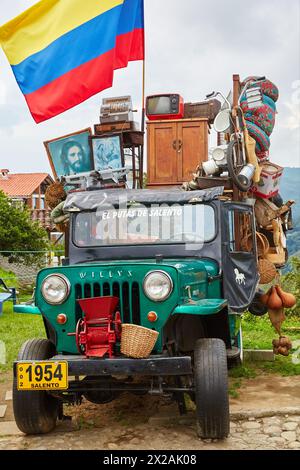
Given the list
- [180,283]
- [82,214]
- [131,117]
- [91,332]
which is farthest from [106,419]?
[131,117]

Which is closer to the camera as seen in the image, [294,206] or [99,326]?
[99,326]

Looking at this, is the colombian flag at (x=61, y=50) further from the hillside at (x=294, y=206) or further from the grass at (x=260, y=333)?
the grass at (x=260, y=333)

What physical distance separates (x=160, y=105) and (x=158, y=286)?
471cm

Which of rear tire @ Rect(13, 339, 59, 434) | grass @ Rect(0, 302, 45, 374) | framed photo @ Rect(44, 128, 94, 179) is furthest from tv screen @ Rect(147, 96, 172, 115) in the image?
rear tire @ Rect(13, 339, 59, 434)

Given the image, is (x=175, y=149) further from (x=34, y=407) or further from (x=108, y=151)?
(x=34, y=407)

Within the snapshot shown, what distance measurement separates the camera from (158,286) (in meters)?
4.71

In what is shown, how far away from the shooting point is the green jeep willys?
15.0 ft

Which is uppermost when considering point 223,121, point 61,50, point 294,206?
point 61,50

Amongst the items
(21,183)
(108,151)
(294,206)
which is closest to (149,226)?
(108,151)

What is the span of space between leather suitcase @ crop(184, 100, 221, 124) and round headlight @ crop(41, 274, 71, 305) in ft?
15.1

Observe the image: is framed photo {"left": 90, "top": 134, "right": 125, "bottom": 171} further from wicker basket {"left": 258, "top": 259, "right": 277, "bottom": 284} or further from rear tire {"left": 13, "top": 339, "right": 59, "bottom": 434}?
rear tire {"left": 13, "top": 339, "right": 59, "bottom": 434}

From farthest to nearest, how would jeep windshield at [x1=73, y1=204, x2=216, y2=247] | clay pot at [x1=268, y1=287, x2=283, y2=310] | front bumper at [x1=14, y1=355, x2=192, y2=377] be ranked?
clay pot at [x1=268, y1=287, x2=283, y2=310], jeep windshield at [x1=73, y1=204, x2=216, y2=247], front bumper at [x1=14, y1=355, x2=192, y2=377]

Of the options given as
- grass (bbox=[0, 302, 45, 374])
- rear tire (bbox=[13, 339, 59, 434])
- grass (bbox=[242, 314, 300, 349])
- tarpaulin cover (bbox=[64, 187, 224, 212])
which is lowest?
grass (bbox=[0, 302, 45, 374])
